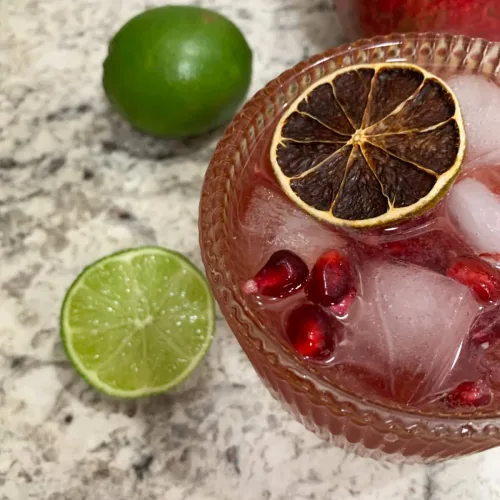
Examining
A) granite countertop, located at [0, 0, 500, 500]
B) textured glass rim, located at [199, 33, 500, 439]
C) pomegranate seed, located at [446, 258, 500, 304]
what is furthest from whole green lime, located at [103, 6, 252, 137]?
pomegranate seed, located at [446, 258, 500, 304]

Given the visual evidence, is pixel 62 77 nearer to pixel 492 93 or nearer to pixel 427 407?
pixel 492 93

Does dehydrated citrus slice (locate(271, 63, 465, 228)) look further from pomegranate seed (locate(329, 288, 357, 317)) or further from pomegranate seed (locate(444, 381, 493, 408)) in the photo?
pomegranate seed (locate(444, 381, 493, 408))

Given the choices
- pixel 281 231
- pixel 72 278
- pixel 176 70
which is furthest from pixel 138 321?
pixel 176 70

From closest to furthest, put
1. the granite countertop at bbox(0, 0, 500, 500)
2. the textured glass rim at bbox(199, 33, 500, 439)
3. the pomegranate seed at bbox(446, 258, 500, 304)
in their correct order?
the textured glass rim at bbox(199, 33, 500, 439) < the pomegranate seed at bbox(446, 258, 500, 304) < the granite countertop at bbox(0, 0, 500, 500)

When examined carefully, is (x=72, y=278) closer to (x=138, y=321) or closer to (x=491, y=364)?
(x=138, y=321)

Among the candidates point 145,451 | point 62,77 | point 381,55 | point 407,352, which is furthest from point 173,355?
point 62,77
